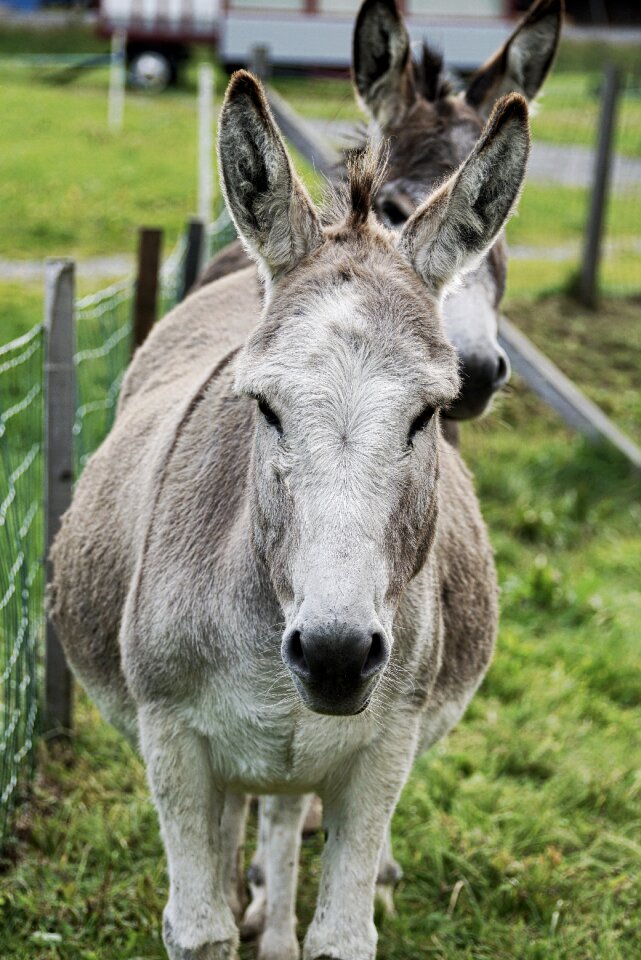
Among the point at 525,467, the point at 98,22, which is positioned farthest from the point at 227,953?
the point at 98,22

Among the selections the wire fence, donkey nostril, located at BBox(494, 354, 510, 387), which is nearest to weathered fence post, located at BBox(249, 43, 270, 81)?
the wire fence

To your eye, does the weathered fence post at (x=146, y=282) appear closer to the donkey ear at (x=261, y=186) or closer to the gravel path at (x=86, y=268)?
the donkey ear at (x=261, y=186)

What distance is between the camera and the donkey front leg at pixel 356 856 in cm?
288

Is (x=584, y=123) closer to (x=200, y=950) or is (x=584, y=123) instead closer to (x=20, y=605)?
(x=20, y=605)

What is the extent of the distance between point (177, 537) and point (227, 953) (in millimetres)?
1072

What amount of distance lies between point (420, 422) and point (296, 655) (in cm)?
58

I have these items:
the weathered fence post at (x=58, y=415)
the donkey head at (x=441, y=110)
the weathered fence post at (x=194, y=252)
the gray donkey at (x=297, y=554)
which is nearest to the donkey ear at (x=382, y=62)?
the donkey head at (x=441, y=110)

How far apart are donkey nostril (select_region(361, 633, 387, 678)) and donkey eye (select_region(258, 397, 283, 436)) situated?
1.69 feet

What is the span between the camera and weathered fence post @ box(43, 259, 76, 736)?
14.2 feet

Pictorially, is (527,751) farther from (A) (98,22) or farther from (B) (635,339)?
(A) (98,22)

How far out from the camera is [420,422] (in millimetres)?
2465

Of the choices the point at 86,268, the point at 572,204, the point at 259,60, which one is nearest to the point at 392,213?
the point at 259,60

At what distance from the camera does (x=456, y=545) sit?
3529 mm

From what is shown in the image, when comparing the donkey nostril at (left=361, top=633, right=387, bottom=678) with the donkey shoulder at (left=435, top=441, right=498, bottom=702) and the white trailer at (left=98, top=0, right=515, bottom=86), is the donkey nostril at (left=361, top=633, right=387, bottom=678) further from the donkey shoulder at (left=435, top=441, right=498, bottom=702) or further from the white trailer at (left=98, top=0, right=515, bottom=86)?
the white trailer at (left=98, top=0, right=515, bottom=86)
